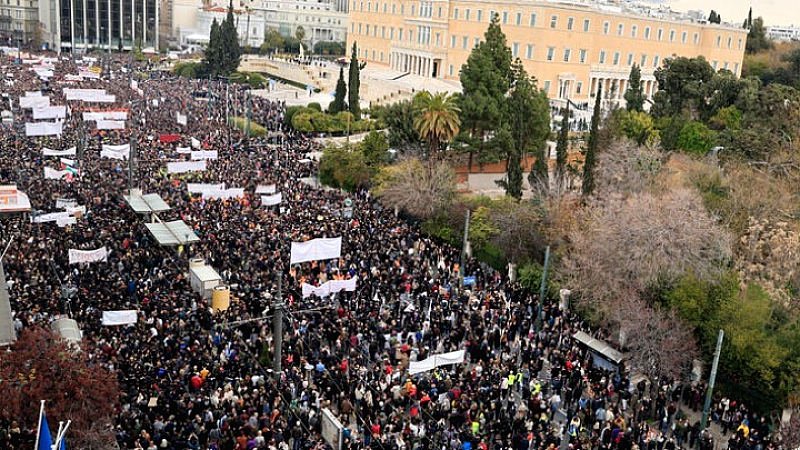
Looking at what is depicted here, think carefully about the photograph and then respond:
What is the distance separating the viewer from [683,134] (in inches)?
1932

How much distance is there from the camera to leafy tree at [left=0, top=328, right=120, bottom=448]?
16344 millimetres

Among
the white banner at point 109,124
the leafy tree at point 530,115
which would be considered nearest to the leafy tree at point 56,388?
the leafy tree at point 530,115

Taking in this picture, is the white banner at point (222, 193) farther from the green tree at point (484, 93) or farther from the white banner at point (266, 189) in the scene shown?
the green tree at point (484, 93)

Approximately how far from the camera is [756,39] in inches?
3620

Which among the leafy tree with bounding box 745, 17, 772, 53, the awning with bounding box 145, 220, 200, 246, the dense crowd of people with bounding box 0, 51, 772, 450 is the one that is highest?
the leafy tree with bounding box 745, 17, 772, 53

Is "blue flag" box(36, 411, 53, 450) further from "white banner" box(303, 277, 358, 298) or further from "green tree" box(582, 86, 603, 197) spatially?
"green tree" box(582, 86, 603, 197)

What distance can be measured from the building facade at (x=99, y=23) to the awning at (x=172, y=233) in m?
103

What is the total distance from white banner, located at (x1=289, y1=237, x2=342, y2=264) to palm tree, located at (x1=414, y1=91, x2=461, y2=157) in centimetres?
1639

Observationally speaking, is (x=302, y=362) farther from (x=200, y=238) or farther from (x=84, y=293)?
(x=200, y=238)

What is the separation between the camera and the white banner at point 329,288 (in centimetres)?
2633

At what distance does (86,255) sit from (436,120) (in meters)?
21.7

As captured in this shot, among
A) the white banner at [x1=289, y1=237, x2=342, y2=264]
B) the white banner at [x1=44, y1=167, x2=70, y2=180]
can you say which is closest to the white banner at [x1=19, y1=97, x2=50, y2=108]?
the white banner at [x1=44, y1=167, x2=70, y2=180]

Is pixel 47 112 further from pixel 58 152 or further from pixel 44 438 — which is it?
pixel 44 438

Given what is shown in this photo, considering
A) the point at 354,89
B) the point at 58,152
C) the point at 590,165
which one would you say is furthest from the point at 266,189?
the point at 354,89
